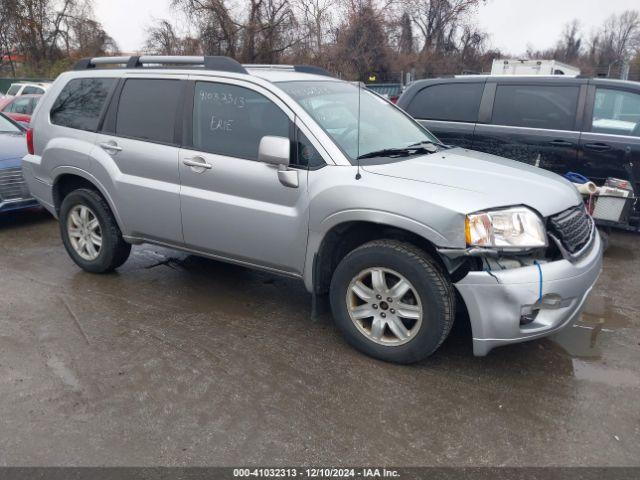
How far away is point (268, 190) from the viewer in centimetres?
383

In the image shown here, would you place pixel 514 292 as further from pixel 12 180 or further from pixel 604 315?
pixel 12 180

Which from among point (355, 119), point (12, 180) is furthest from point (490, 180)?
point (12, 180)

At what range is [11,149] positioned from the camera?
7.16 m

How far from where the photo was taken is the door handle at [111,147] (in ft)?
15.1

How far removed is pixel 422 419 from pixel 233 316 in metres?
1.84

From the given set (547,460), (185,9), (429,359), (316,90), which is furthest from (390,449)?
(185,9)

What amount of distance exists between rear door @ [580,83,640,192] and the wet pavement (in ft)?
5.60

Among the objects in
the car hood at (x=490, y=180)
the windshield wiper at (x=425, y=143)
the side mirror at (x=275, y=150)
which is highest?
the side mirror at (x=275, y=150)

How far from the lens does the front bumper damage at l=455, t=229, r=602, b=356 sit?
309 centimetres

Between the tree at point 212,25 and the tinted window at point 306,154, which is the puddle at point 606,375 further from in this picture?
the tree at point 212,25

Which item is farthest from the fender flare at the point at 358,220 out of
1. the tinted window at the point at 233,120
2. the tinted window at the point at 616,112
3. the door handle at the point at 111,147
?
the tinted window at the point at 616,112

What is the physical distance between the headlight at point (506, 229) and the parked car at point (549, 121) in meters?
3.32

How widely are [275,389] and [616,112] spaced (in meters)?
5.00

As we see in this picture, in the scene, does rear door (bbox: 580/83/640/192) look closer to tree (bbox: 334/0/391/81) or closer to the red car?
the red car
